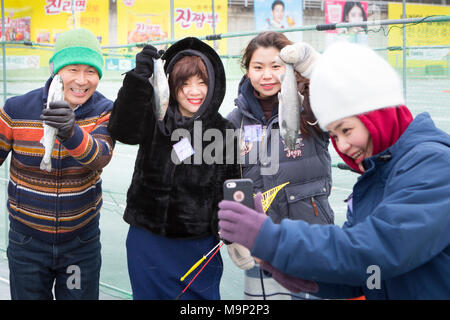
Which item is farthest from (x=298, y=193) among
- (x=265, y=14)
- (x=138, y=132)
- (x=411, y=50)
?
(x=265, y=14)

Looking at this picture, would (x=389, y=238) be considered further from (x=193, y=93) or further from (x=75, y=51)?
(x=75, y=51)

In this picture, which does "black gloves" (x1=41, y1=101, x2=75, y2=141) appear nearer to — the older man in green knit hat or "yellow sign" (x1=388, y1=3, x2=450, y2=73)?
the older man in green knit hat

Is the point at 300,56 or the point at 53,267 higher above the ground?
the point at 300,56

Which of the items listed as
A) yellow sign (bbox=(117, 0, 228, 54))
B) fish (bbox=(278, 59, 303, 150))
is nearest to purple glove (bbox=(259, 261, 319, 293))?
fish (bbox=(278, 59, 303, 150))

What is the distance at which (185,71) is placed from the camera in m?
2.36

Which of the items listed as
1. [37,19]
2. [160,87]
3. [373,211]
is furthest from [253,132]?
[37,19]

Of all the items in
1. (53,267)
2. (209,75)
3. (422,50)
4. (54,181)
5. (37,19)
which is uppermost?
(37,19)

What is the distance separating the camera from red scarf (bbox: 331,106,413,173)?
138 cm

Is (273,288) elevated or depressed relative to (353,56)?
depressed

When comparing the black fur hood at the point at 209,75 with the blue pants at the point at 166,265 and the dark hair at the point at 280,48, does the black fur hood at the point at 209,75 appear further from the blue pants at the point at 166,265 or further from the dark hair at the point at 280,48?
the blue pants at the point at 166,265

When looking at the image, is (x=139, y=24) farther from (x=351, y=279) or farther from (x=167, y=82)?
(x=351, y=279)

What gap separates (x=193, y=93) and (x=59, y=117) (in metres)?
0.60

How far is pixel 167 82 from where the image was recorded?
7.36ft

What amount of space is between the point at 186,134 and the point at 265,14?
7596mm
